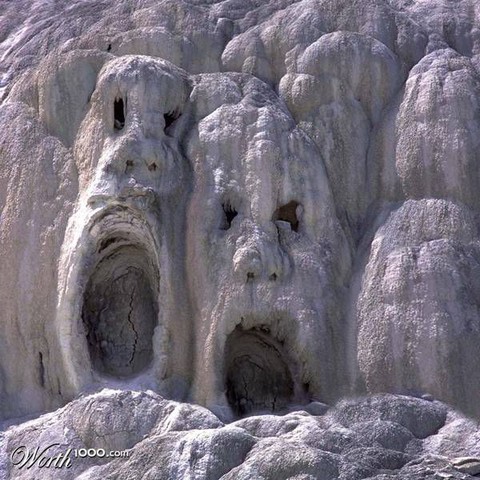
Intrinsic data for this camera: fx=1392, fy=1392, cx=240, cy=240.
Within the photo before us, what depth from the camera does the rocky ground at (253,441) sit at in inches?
431

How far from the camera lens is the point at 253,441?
37.5 ft

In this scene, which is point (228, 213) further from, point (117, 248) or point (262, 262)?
point (117, 248)

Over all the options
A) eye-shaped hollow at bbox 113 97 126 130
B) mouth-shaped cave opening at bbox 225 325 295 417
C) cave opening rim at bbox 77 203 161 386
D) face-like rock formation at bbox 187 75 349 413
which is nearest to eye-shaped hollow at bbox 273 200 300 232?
face-like rock formation at bbox 187 75 349 413

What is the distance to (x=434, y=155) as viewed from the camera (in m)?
14.2

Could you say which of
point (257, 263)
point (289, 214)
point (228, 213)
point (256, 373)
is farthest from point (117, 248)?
point (256, 373)

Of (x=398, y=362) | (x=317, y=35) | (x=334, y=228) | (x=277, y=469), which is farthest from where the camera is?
(x=317, y=35)

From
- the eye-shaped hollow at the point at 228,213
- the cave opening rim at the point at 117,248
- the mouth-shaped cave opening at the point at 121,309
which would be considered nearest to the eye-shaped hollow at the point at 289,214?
the eye-shaped hollow at the point at 228,213

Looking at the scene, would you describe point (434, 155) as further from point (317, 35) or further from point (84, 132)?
point (84, 132)

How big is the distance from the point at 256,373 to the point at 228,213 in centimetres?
163

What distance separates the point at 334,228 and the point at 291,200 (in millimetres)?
515

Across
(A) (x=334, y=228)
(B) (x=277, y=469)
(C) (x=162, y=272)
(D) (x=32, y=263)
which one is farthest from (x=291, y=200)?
(B) (x=277, y=469)

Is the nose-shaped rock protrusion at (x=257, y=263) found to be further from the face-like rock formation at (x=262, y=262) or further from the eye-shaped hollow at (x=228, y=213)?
the eye-shaped hollow at (x=228, y=213)

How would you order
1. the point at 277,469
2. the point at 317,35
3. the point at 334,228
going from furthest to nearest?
1. the point at 317,35
2. the point at 334,228
3. the point at 277,469

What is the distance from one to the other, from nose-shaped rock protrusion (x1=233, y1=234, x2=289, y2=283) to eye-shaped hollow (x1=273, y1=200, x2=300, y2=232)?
20.6 inches
